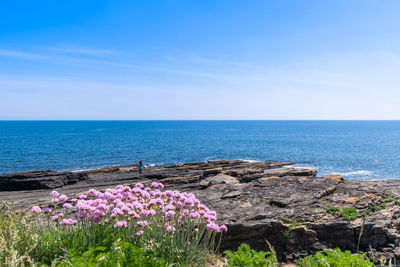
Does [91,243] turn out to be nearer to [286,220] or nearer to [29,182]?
[286,220]

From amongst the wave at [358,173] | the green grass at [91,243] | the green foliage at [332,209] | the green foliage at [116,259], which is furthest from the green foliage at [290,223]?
the wave at [358,173]

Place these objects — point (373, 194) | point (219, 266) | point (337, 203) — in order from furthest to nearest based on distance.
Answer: point (373, 194) < point (337, 203) < point (219, 266)

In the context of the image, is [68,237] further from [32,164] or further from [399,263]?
[32,164]

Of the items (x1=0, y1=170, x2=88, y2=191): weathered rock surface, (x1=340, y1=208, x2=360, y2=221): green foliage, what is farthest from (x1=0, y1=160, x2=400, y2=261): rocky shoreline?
(x1=0, y1=170, x2=88, y2=191): weathered rock surface

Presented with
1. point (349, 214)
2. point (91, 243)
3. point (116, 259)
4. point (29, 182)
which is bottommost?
point (29, 182)

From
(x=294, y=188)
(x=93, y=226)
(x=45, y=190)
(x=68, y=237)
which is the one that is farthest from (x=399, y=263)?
(x=45, y=190)

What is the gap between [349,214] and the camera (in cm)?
675

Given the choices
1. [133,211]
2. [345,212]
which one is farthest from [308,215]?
[133,211]

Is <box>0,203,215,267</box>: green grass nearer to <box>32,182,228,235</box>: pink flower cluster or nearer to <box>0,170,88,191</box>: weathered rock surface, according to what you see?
<box>32,182,228,235</box>: pink flower cluster

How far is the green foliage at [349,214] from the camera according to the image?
658 cm

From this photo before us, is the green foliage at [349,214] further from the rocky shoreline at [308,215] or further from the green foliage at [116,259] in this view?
the green foliage at [116,259]

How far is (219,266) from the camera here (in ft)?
18.9

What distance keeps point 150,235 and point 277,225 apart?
3.17 meters

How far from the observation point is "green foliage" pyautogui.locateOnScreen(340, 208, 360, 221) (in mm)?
6582
